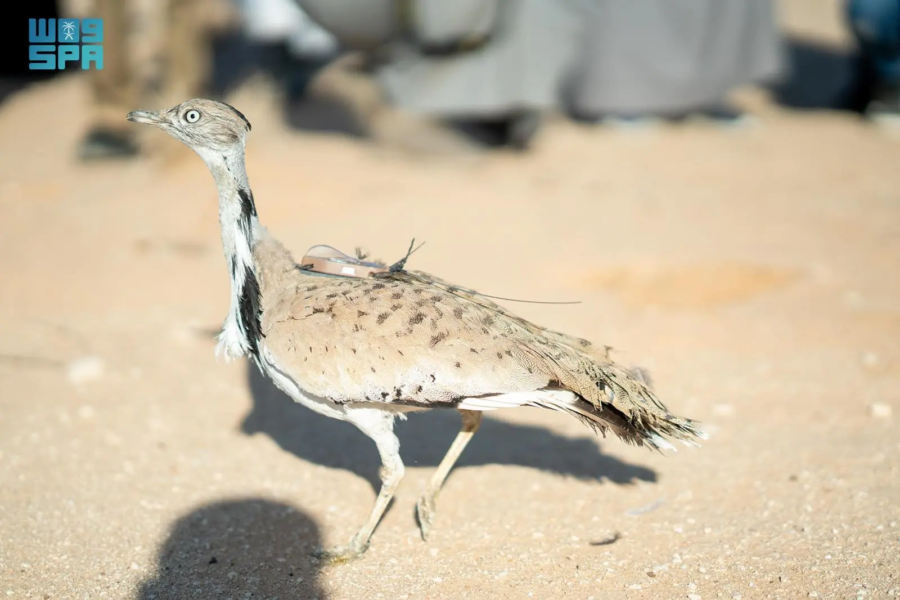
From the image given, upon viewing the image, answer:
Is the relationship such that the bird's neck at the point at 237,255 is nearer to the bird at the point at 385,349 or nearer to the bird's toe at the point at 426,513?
the bird at the point at 385,349

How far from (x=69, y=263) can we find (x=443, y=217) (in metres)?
2.65

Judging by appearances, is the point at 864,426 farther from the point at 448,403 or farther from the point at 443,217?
the point at 443,217

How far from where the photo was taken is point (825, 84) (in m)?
11.2

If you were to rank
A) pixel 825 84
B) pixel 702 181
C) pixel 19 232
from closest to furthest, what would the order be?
pixel 19 232, pixel 702 181, pixel 825 84

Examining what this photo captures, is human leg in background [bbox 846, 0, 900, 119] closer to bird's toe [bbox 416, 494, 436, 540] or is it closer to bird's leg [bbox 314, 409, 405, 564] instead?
bird's toe [bbox 416, 494, 436, 540]

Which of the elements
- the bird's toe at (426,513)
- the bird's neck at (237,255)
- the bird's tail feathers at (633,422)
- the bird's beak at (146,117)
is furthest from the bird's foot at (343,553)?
the bird's beak at (146,117)

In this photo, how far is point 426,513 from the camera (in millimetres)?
3047

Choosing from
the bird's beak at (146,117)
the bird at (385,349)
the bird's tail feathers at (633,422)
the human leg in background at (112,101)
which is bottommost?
the human leg in background at (112,101)

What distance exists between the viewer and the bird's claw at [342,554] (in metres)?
2.89

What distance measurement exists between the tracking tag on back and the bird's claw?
939 millimetres

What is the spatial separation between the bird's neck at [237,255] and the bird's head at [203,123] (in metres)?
0.05

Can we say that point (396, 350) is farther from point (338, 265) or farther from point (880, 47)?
point (880, 47)

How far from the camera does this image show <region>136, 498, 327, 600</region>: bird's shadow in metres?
2.72

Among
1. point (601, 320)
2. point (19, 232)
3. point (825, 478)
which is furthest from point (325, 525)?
point (19, 232)
